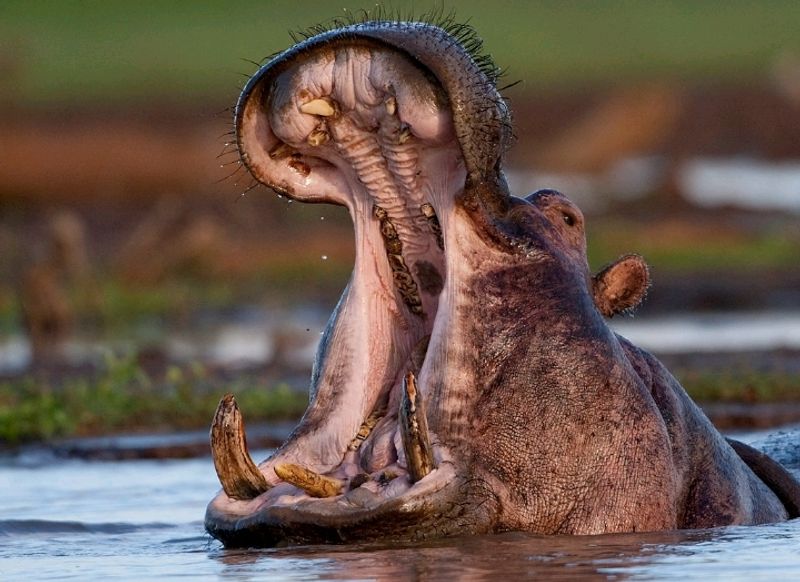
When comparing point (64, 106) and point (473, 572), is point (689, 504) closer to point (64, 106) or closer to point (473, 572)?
point (473, 572)

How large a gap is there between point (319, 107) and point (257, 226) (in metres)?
15.5

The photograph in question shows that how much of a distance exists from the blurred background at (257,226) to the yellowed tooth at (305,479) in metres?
0.77

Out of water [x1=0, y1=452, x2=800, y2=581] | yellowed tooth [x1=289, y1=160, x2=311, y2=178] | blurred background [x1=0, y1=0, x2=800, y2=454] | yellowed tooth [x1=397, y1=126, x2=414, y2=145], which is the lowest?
water [x1=0, y1=452, x2=800, y2=581]

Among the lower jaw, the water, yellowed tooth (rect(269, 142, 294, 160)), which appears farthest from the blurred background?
the water

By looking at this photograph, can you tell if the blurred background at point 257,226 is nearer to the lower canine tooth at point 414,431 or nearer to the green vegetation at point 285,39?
the green vegetation at point 285,39

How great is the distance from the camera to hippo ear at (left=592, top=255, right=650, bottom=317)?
586cm

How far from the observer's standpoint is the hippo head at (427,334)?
5.27 m

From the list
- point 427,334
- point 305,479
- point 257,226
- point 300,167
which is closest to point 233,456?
point 305,479

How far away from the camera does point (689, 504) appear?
5.78 meters

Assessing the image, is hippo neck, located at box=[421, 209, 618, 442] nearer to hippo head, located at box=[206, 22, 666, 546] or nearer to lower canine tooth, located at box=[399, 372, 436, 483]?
hippo head, located at box=[206, 22, 666, 546]

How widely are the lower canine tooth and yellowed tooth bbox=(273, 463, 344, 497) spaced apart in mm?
262

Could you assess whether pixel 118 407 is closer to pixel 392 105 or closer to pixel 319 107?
pixel 319 107

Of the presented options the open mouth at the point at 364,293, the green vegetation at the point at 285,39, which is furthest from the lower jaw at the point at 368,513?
the green vegetation at the point at 285,39

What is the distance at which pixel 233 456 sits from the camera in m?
5.41
